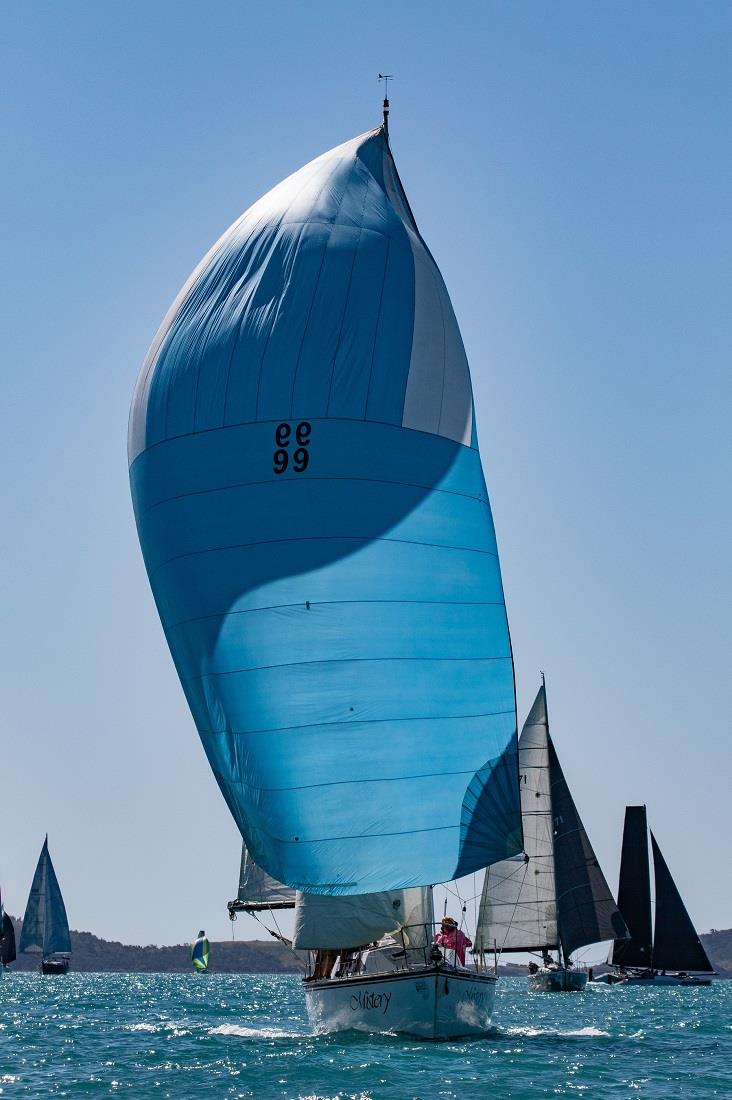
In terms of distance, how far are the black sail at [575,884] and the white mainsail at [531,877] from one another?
1.23 metres

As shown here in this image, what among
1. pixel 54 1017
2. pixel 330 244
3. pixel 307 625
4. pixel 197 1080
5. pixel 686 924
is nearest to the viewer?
pixel 197 1080

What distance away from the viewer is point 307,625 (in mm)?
19484

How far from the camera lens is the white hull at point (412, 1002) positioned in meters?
20.3

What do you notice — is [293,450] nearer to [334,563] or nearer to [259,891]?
[334,563]

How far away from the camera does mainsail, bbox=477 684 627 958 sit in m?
46.8

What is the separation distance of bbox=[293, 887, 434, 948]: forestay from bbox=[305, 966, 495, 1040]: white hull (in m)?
1.32

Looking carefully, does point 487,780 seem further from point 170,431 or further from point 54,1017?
point 54,1017

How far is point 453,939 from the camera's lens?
22.6 metres

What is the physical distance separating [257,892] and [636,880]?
39.2m

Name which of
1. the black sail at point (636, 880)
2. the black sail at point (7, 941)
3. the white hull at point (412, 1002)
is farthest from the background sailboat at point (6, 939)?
the white hull at point (412, 1002)

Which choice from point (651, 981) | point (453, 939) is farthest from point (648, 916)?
point (453, 939)

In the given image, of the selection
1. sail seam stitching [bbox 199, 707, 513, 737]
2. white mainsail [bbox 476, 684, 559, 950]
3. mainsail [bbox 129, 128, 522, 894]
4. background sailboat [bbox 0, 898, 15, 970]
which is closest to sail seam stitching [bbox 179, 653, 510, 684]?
mainsail [bbox 129, 128, 522, 894]

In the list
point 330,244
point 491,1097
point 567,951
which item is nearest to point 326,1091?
point 491,1097

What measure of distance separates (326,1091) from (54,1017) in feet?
63.2
